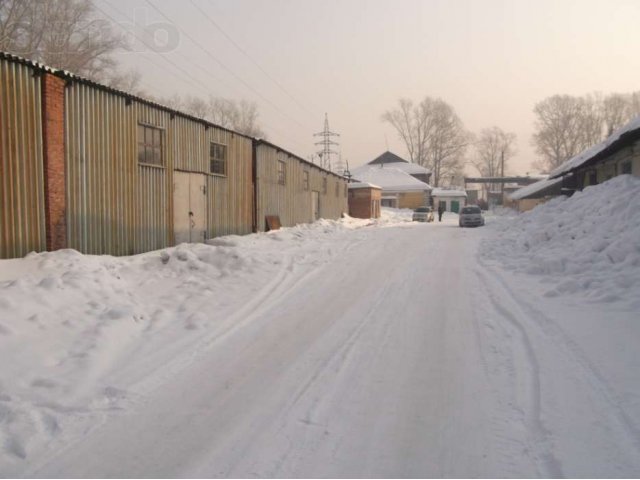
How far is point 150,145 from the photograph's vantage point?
12.7 metres

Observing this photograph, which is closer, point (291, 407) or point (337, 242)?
point (291, 407)

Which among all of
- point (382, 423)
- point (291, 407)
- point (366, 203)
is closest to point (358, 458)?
point (382, 423)

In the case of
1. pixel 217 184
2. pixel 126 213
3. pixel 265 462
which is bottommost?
pixel 265 462

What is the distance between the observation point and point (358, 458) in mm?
3383

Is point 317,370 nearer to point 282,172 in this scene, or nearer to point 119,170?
point 119,170

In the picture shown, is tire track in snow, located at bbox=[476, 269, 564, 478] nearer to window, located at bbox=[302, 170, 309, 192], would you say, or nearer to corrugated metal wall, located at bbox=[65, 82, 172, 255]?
corrugated metal wall, located at bbox=[65, 82, 172, 255]

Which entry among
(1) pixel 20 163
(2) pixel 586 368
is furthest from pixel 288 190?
(2) pixel 586 368

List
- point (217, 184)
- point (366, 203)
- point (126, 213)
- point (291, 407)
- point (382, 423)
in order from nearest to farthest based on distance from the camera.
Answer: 1. point (382, 423)
2. point (291, 407)
3. point (126, 213)
4. point (217, 184)
5. point (366, 203)

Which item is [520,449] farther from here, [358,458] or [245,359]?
[245,359]

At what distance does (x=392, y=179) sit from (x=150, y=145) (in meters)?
56.1

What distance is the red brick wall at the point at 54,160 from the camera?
30.6 feet

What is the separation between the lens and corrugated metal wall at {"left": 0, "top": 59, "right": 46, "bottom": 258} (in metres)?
8.52

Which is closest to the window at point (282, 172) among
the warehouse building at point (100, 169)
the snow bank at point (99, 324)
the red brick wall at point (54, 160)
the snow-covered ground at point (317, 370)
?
the warehouse building at point (100, 169)

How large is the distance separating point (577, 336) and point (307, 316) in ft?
12.5
